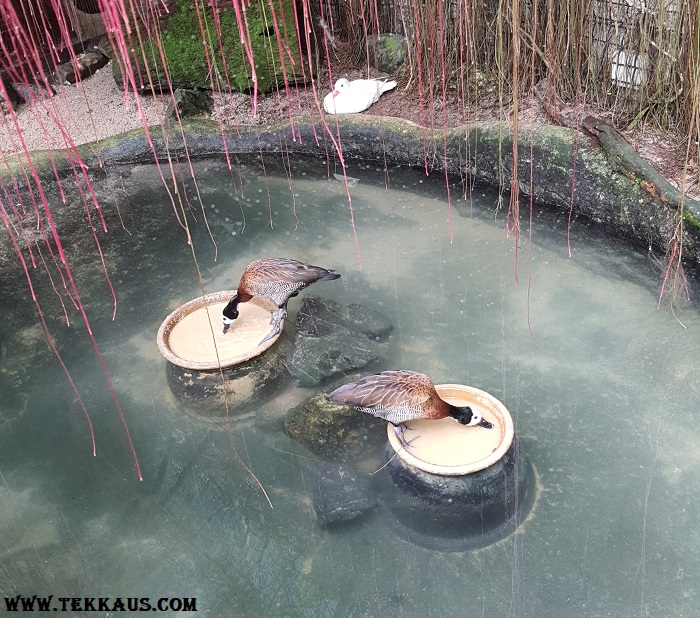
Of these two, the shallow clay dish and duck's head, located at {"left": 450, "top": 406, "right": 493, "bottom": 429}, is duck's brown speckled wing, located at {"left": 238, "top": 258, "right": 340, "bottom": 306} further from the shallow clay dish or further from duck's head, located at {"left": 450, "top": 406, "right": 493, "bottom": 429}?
duck's head, located at {"left": 450, "top": 406, "right": 493, "bottom": 429}

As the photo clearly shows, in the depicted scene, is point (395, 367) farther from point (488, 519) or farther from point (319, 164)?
point (319, 164)

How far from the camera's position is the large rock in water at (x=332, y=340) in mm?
3051

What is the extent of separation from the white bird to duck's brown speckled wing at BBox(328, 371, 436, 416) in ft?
9.35

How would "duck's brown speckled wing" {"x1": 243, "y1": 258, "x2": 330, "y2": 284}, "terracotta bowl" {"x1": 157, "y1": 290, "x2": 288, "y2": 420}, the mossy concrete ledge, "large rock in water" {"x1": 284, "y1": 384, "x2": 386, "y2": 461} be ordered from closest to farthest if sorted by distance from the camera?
1. "large rock in water" {"x1": 284, "y1": 384, "x2": 386, "y2": 461}
2. "terracotta bowl" {"x1": 157, "y1": 290, "x2": 288, "y2": 420}
3. "duck's brown speckled wing" {"x1": 243, "y1": 258, "x2": 330, "y2": 284}
4. the mossy concrete ledge

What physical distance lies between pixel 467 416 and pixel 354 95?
10.2ft

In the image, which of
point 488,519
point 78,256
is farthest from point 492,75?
point 488,519

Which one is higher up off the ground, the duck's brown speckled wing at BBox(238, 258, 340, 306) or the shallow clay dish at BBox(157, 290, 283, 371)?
the duck's brown speckled wing at BBox(238, 258, 340, 306)

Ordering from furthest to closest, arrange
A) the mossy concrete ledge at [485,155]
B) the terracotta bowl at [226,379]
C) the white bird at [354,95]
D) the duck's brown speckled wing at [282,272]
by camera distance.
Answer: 1. the white bird at [354,95]
2. the mossy concrete ledge at [485,155]
3. the duck's brown speckled wing at [282,272]
4. the terracotta bowl at [226,379]

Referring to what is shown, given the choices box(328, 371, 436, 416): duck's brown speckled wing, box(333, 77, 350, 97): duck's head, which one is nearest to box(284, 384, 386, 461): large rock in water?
box(328, 371, 436, 416): duck's brown speckled wing

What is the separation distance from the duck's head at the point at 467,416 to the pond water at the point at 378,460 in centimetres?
23

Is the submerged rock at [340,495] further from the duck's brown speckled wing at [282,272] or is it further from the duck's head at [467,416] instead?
the duck's brown speckled wing at [282,272]

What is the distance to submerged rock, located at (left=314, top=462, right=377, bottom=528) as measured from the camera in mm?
2477

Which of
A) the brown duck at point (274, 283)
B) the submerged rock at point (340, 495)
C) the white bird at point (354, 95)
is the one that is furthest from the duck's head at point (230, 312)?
the white bird at point (354, 95)

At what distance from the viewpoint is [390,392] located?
2.55 m
